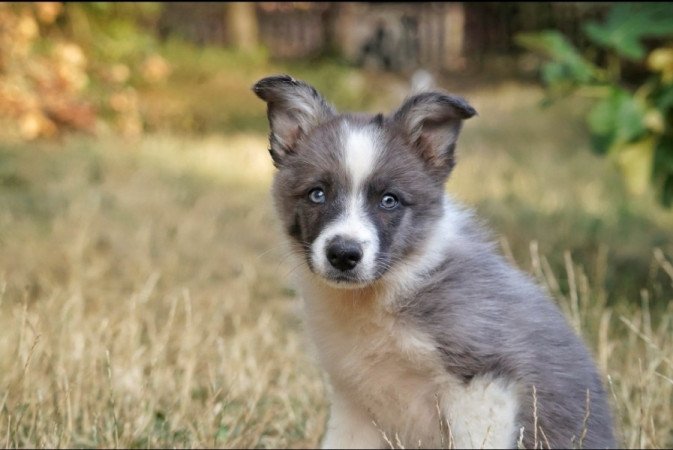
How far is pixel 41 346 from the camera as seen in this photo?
474 centimetres

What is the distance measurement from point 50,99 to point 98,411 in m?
9.08

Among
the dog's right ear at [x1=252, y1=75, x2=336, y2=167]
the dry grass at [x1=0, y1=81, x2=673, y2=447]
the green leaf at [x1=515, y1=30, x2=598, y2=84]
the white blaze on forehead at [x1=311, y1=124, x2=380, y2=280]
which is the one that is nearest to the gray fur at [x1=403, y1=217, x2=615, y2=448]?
the dry grass at [x1=0, y1=81, x2=673, y2=447]

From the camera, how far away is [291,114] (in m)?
3.95

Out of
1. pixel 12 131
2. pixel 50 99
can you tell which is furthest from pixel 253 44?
pixel 12 131

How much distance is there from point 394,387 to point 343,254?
0.63 meters

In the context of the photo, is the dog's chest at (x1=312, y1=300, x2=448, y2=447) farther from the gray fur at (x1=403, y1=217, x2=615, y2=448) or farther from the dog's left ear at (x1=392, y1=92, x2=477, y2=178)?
the dog's left ear at (x1=392, y1=92, x2=477, y2=178)

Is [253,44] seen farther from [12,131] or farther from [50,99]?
[12,131]

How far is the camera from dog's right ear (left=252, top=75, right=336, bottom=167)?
3879 millimetres

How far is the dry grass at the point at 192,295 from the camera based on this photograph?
13.9ft

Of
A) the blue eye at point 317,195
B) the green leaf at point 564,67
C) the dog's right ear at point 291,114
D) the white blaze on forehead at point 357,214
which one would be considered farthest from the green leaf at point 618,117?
the blue eye at point 317,195

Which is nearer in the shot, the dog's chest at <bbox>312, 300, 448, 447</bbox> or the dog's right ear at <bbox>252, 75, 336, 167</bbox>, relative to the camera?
the dog's chest at <bbox>312, 300, 448, 447</bbox>

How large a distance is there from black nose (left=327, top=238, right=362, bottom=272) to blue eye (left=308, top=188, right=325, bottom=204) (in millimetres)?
279

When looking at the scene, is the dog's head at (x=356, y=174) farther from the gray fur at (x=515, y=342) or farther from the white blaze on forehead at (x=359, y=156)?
the gray fur at (x=515, y=342)

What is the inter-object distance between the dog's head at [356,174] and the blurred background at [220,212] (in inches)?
14.4
